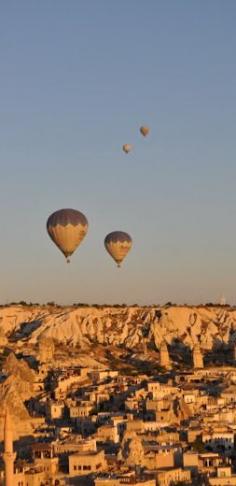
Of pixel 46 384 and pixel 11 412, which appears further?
pixel 46 384

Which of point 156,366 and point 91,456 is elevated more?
point 156,366

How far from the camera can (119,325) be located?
10475cm

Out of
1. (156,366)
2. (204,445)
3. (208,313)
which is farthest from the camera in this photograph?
(208,313)

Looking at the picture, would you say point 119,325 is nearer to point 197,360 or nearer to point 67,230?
point 197,360

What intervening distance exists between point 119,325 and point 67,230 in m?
37.7

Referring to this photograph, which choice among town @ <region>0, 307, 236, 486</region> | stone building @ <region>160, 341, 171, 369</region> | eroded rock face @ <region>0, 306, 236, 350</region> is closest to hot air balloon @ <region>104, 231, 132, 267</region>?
town @ <region>0, 307, 236, 486</region>

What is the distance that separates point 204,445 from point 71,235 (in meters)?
17.1

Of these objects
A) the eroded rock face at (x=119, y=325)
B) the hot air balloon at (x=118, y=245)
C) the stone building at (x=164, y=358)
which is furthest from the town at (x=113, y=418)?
the hot air balloon at (x=118, y=245)

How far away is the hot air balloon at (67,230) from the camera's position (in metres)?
67.8

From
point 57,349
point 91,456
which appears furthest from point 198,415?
point 57,349

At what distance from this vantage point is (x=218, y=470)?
48.2 metres

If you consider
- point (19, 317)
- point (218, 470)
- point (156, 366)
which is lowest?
point (218, 470)

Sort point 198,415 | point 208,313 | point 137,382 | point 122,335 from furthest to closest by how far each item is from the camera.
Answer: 1. point 208,313
2. point 122,335
3. point 137,382
4. point 198,415

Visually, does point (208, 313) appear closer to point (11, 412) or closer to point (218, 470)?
point (11, 412)
